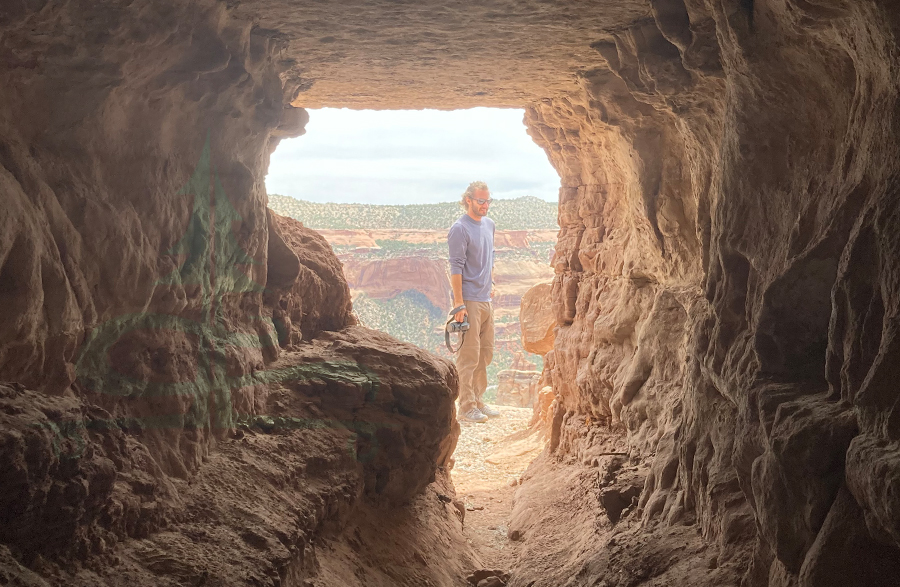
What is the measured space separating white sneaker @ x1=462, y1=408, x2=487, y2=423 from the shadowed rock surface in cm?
337

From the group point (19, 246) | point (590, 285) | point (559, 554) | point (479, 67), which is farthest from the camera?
point (590, 285)

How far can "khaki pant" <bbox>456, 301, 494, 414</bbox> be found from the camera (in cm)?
818

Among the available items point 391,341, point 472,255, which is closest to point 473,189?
point 472,255

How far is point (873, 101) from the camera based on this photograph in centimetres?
191

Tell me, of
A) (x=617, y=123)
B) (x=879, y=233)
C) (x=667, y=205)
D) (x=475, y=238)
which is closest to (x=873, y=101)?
(x=879, y=233)

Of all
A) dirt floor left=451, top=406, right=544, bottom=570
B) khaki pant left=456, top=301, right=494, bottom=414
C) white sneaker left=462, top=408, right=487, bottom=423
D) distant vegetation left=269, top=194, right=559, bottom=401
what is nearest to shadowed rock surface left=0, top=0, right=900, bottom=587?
dirt floor left=451, top=406, right=544, bottom=570

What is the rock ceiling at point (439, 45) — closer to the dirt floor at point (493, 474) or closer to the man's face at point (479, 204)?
the man's face at point (479, 204)

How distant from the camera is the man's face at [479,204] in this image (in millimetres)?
7918

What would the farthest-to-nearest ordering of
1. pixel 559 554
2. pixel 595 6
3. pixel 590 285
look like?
pixel 590 285 → pixel 559 554 → pixel 595 6

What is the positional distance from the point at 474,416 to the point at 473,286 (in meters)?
1.70

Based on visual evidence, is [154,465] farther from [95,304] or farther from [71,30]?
[71,30]

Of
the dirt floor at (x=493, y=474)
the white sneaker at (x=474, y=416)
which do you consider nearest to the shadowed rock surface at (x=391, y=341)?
the dirt floor at (x=493, y=474)

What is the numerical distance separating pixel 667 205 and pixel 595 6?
4.72 ft

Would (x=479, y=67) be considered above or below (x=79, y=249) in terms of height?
above
